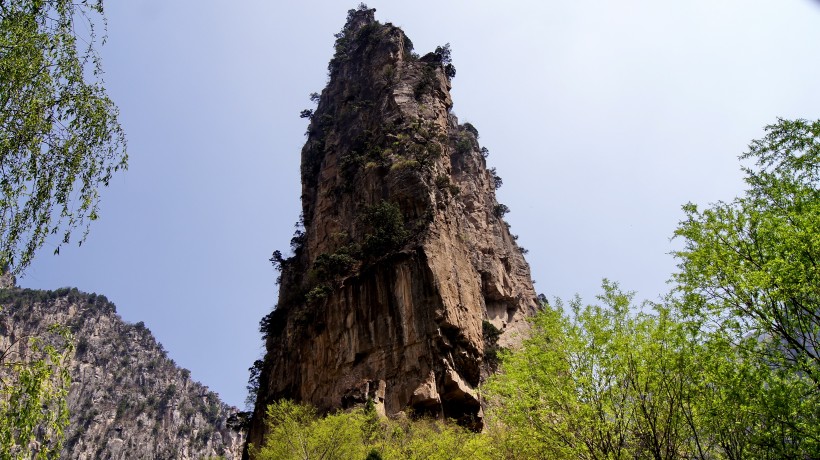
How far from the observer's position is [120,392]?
124250 mm

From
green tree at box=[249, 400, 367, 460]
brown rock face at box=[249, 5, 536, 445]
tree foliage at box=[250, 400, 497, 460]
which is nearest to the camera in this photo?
tree foliage at box=[250, 400, 497, 460]

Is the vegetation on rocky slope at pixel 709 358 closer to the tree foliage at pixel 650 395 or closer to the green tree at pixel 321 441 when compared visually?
the tree foliage at pixel 650 395

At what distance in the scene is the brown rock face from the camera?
3541 centimetres

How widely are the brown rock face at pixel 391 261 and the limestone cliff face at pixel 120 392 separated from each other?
86.1m

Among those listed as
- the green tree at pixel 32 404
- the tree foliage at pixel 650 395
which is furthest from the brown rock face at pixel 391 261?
the green tree at pixel 32 404

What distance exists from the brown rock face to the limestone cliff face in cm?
8612

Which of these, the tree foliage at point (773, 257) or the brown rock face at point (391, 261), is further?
the brown rock face at point (391, 261)

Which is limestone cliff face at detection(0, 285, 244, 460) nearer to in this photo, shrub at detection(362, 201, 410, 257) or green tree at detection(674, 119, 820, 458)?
shrub at detection(362, 201, 410, 257)

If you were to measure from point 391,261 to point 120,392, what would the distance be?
111292 millimetres

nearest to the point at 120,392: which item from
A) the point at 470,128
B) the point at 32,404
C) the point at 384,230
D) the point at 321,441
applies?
the point at 470,128

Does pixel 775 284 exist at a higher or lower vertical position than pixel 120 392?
lower

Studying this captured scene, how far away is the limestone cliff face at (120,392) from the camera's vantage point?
372ft

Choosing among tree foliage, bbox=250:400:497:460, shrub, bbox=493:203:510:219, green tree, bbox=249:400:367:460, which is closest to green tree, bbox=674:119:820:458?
tree foliage, bbox=250:400:497:460

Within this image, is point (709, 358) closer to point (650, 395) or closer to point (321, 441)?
point (650, 395)
